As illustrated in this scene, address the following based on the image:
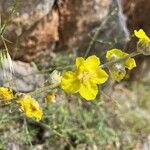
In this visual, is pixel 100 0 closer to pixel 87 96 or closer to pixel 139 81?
pixel 139 81

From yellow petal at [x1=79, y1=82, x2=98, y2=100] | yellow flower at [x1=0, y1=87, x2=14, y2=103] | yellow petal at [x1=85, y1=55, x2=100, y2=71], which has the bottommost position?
yellow petal at [x1=79, y1=82, x2=98, y2=100]

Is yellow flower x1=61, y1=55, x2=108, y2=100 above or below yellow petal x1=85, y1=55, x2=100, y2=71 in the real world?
below

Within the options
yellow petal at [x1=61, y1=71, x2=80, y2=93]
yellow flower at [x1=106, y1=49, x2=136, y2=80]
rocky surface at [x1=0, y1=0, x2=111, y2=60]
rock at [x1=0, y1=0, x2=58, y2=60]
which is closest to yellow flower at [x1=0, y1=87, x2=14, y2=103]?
yellow petal at [x1=61, y1=71, x2=80, y2=93]

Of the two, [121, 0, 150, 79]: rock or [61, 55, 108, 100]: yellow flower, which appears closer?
[61, 55, 108, 100]: yellow flower

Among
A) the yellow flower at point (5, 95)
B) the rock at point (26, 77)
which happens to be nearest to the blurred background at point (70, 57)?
the rock at point (26, 77)

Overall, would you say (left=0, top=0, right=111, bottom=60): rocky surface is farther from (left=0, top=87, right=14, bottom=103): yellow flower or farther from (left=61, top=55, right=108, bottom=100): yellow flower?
(left=61, top=55, right=108, bottom=100): yellow flower

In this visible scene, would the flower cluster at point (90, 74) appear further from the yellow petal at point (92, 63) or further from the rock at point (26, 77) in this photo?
the rock at point (26, 77)

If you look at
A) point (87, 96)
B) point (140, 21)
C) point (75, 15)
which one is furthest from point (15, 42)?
point (87, 96)
